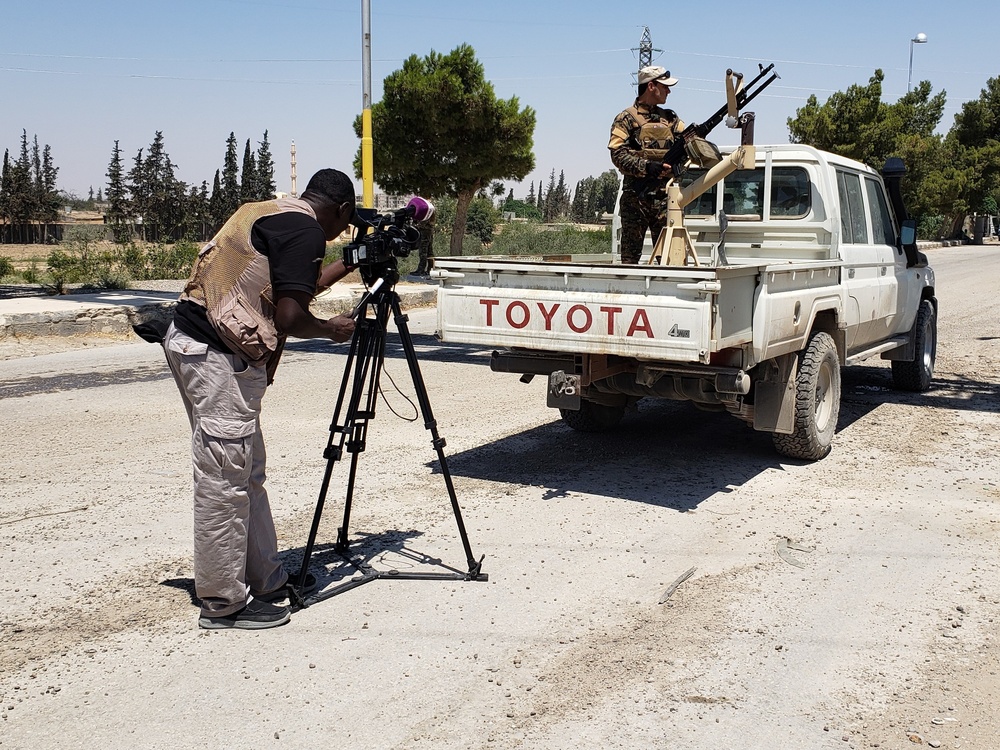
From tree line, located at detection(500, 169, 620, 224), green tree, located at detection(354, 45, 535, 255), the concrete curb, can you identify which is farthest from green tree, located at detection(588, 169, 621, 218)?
the concrete curb

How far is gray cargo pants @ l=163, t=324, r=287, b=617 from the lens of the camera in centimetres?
390

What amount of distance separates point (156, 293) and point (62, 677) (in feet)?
46.9

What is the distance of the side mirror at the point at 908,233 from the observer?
850 cm

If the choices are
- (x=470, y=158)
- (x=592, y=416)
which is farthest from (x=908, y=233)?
(x=470, y=158)

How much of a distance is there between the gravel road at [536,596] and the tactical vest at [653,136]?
218 centimetres

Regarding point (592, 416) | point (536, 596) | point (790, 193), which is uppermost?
point (790, 193)

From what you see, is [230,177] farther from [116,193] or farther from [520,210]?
[520,210]

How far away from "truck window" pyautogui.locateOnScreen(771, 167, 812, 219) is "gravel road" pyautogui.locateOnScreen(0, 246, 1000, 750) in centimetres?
179

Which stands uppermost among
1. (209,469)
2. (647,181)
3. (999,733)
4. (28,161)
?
(28,161)

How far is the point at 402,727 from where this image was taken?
3.31 metres

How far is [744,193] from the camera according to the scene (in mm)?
7836

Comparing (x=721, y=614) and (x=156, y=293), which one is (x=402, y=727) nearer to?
(x=721, y=614)

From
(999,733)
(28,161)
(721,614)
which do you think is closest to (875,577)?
(721,614)

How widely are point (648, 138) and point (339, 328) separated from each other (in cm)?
406
